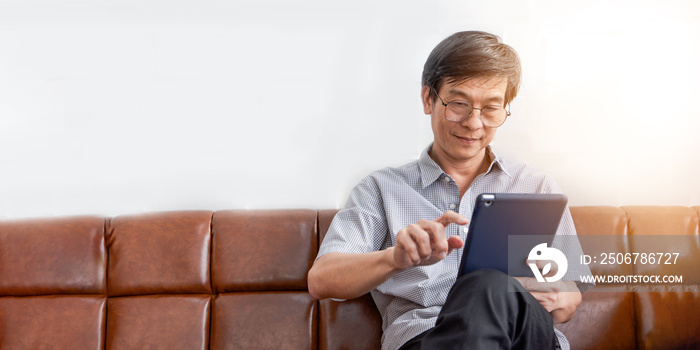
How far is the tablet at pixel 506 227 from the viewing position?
0.92m

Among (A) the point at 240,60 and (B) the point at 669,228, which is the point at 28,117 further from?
(B) the point at 669,228

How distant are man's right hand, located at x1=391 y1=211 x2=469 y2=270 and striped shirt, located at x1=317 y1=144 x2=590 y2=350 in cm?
30

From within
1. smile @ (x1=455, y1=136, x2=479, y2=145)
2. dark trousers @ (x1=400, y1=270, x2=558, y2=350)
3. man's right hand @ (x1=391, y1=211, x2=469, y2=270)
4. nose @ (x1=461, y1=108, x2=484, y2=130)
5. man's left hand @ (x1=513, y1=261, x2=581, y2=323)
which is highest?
nose @ (x1=461, y1=108, x2=484, y2=130)

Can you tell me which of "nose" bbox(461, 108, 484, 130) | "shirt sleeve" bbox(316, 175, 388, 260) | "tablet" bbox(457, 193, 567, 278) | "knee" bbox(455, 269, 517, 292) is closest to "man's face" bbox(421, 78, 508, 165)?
"nose" bbox(461, 108, 484, 130)

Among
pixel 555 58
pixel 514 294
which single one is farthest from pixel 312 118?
pixel 514 294

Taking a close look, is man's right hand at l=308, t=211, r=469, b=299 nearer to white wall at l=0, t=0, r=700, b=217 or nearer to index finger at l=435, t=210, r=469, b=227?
index finger at l=435, t=210, r=469, b=227

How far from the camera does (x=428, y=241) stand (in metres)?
0.87

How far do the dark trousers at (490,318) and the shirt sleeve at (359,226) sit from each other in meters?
0.36

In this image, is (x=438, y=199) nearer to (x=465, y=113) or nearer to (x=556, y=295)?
(x=465, y=113)

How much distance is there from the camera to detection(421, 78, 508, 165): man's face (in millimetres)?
1256

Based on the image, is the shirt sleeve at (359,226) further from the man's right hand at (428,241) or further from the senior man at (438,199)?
the man's right hand at (428,241)

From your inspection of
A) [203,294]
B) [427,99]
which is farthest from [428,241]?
[203,294]

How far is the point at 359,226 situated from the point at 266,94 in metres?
0.58

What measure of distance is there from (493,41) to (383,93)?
0.42 m
